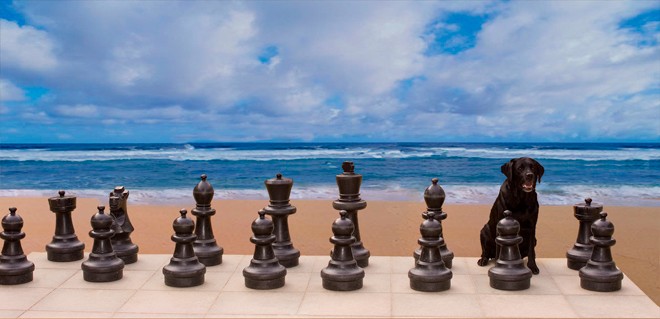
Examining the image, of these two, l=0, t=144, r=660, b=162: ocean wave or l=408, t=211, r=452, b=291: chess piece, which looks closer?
l=408, t=211, r=452, b=291: chess piece

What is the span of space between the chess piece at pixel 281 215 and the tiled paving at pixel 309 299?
7.1 inches

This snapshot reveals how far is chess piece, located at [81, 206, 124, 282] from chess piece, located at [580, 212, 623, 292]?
303 cm

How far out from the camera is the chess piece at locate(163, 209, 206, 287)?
3.90m

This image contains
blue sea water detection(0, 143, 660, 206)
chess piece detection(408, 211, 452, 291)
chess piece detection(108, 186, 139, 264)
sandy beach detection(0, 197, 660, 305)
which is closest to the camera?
chess piece detection(408, 211, 452, 291)

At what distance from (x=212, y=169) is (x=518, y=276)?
21.1m

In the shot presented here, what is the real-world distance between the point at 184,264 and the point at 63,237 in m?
1.37

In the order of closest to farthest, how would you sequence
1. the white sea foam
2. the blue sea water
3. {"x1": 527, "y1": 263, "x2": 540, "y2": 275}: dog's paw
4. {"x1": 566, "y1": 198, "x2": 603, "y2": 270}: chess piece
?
{"x1": 527, "y1": 263, "x2": 540, "y2": 275}: dog's paw < {"x1": 566, "y1": 198, "x2": 603, "y2": 270}: chess piece < the white sea foam < the blue sea water

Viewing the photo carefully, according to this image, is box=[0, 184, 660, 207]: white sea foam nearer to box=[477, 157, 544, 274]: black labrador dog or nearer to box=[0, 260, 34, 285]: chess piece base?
box=[477, 157, 544, 274]: black labrador dog

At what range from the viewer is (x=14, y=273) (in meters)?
4.01

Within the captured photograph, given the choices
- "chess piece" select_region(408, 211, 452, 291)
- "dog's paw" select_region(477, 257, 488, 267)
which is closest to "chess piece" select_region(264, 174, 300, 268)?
"chess piece" select_region(408, 211, 452, 291)

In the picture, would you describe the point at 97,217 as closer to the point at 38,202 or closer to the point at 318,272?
the point at 318,272

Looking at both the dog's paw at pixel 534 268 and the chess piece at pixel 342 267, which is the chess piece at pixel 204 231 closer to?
the chess piece at pixel 342 267

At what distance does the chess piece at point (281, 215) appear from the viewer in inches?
175

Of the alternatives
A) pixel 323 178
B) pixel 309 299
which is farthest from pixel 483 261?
pixel 323 178
